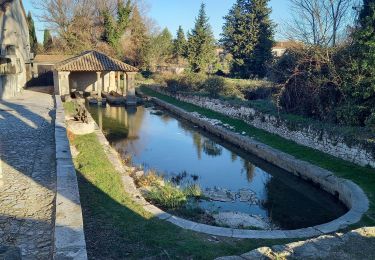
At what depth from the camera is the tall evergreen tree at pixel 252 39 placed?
31422 millimetres

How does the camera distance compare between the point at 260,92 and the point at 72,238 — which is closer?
the point at 72,238

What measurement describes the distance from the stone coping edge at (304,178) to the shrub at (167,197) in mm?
767

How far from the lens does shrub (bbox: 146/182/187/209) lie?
7097mm

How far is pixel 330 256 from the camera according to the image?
394cm

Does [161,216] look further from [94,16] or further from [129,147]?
[94,16]

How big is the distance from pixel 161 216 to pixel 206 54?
31.3 meters

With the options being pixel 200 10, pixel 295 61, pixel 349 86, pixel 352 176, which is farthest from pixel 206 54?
pixel 352 176

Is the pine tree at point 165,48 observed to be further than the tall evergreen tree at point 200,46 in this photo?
Yes

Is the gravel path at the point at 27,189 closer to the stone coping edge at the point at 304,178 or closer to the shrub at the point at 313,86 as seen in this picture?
the stone coping edge at the point at 304,178

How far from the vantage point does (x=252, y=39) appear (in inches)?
1238

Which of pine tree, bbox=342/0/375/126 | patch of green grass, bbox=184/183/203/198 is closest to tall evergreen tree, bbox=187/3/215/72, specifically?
pine tree, bbox=342/0/375/126

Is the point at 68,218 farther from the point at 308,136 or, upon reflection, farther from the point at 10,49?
the point at 10,49

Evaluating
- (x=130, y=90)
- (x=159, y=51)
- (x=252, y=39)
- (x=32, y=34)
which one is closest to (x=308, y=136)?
(x=130, y=90)

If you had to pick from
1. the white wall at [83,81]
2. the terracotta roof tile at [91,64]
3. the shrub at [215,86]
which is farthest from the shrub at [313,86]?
the white wall at [83,81]
